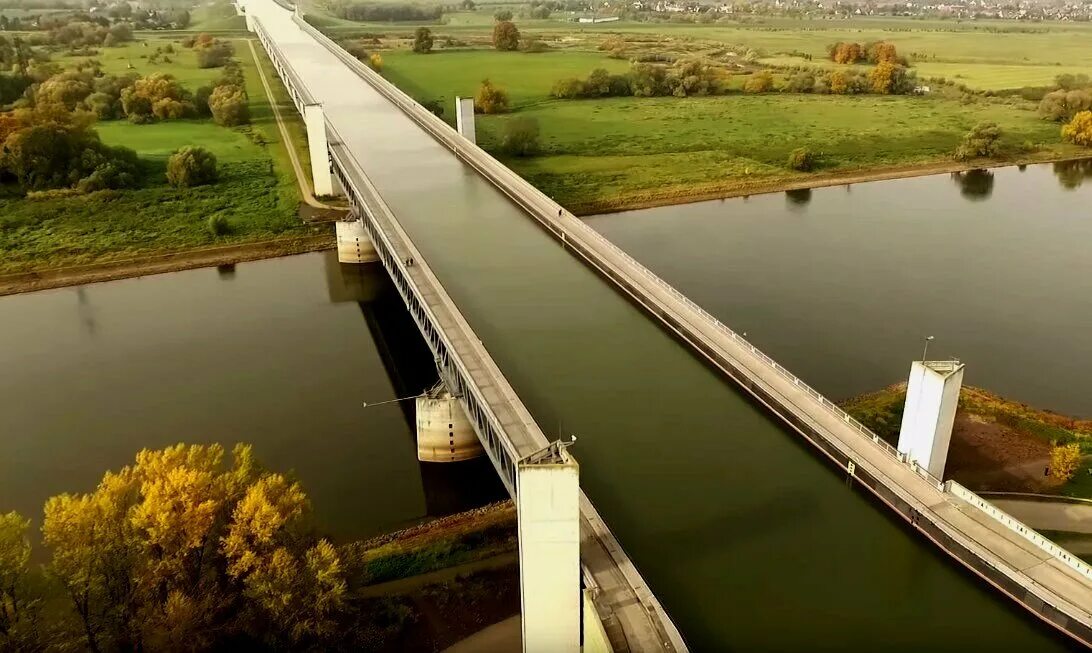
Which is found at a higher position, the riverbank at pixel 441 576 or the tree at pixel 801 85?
the tree at pixel 801 85

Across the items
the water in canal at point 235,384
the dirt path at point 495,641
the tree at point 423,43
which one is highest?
the tree at point 423,43

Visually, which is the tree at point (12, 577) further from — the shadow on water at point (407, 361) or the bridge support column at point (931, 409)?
the bridge support column at point (931, 409)

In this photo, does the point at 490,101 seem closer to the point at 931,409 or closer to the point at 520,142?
the point at 520,142

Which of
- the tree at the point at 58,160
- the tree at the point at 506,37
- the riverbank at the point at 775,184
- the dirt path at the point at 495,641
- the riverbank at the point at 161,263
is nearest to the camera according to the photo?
the dirt path at the point at 495,641

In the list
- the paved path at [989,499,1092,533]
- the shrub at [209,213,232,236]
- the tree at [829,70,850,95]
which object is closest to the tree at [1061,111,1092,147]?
the tree at [829,70,850,95]

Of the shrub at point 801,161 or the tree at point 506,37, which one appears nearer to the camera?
the shrub at point 801,161

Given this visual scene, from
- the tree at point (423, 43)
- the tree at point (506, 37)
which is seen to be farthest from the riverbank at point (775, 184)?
the tree at point (506, 37)

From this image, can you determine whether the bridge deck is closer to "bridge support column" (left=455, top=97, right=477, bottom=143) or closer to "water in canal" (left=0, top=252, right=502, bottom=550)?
"water in canal" (left=0, top=252, right=502, bottom=550)
